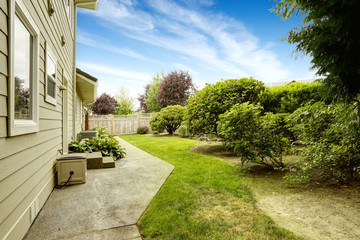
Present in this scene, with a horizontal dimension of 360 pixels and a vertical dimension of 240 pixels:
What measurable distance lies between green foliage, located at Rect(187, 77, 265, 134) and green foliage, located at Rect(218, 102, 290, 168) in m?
2.20

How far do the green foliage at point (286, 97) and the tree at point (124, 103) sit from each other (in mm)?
24554

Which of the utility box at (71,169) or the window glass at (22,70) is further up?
the window glass at (22,70)

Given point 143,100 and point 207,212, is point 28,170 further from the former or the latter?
point 143,100

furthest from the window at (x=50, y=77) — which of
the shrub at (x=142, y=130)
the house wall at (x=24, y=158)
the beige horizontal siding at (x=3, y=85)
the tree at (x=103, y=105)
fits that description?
the tree at (x=103, y=105)

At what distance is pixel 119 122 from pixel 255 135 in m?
13.7

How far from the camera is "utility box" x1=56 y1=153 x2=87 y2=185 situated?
3.57 m

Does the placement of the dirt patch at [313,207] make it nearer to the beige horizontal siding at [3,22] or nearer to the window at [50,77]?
the beige horizontal siding at [3,22]

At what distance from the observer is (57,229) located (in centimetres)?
217

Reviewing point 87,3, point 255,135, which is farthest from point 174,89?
point 255,135

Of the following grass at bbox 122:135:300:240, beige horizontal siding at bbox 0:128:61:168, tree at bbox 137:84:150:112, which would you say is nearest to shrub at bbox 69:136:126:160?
grass at bbox 122:135:300:240

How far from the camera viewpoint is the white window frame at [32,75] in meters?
1.68

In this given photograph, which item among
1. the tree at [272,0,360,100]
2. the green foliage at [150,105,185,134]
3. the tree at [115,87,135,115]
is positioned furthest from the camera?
the tree at [115,87,135,115]

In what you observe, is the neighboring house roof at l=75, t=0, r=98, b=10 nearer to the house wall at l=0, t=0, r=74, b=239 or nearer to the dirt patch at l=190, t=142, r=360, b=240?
the house wall at l=0, t=0, r=74, b=239

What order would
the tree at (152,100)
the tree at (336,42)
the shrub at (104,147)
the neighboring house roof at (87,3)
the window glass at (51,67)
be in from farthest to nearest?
the tree at (152,100) → the neighboring house roof at (87,3) → the shrub at (104,147) → the window glass at (51,67) → the tree at (336,42)
